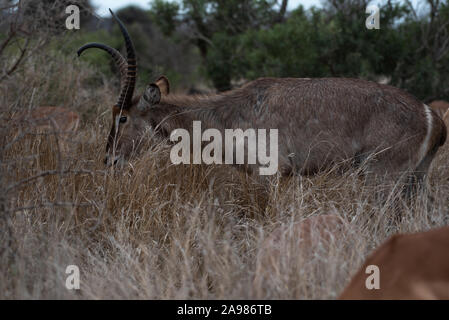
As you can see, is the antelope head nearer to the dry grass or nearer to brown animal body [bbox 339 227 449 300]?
the dry grass

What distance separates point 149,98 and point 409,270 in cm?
335

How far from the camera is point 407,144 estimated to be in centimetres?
485

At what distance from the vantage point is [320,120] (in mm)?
5109

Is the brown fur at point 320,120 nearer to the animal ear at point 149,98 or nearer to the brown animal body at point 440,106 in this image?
the animal ear at point 149,98

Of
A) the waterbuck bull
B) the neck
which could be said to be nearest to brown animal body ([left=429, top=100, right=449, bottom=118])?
the waterbuck bull

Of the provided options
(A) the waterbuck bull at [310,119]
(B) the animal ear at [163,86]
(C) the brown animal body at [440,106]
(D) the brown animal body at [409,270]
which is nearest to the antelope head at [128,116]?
(A) the waterbuck bull at [310,119]

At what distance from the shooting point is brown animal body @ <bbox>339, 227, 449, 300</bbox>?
2588mm

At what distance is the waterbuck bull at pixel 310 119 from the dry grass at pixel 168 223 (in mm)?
223

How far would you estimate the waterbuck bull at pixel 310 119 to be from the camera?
16.0 feet

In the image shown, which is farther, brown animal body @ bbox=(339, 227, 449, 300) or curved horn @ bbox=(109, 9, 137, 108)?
curved horn @ bbox=(109, 9, 137, 108)

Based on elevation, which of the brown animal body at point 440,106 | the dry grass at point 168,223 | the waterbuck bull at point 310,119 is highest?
the brown animal body at point 440,106

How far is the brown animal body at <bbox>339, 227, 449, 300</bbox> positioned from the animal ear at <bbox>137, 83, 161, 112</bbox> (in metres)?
3.16

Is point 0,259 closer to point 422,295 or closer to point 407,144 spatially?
point 422,295
